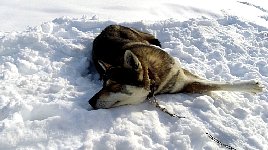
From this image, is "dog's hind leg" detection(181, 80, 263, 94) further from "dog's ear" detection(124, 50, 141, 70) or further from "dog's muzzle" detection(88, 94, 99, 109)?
"dog's muzzle" detection(88, 94, 99, 109)

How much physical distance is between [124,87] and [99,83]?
2.48 ft

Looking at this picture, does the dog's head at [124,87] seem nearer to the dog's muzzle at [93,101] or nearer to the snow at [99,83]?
the dog's muzzle at [93,101]

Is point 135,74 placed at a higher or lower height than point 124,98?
higher

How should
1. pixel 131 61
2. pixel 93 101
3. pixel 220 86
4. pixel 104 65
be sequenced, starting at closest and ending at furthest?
1. pixel 93 101
2. pixel 131 61
3. pixel 104 65
4. pixel 220 86

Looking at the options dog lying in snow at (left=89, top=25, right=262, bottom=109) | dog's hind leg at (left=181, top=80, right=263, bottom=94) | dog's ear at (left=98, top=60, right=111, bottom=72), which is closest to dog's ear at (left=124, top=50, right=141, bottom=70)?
dog lying in snow at (left=89, top=25, right=262, bottom=109)

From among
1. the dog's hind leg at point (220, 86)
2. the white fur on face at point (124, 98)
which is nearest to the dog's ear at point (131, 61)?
the white fur on face at point (124, 98)

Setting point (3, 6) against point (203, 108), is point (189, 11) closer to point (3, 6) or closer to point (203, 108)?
point (3, 6)

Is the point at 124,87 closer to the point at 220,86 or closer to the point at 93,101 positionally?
the point at 93,101

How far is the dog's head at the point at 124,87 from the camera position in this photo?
197 inches

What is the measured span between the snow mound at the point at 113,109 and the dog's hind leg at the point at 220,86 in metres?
0.09

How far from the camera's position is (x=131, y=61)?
5.09 meters

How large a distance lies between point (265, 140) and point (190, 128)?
83cm

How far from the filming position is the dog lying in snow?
507cm

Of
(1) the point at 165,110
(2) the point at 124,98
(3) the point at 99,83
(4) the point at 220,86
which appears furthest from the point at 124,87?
(4) the point at 220,86
